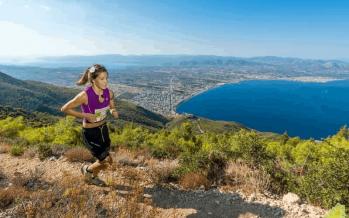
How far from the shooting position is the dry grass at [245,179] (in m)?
5.62

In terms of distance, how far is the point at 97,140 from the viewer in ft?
17.1

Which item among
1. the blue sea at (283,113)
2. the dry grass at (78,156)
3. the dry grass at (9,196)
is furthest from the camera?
the blue sea at (283,113)

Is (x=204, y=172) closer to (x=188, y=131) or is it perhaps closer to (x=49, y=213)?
(x=49, y=213)

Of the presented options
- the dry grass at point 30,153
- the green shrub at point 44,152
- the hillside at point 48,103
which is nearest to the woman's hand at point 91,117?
the green shrub at point 44,152

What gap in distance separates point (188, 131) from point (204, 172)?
2834cm

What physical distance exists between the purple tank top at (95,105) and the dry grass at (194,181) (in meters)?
1.96

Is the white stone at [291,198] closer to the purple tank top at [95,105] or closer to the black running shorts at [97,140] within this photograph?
the black running shorts at [97,140]

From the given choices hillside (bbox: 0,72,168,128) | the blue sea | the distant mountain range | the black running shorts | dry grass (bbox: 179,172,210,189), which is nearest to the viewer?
the black running shorts

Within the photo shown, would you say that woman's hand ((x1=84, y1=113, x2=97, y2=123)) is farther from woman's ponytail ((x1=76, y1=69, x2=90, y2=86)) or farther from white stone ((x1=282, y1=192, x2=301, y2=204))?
white stone ((x1=282, y1=192, x2=301, y2=204))

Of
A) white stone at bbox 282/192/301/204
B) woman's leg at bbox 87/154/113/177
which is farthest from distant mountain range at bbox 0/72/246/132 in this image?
woman's leg at bbox 87/154/113/177

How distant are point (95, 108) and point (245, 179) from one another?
306 cm

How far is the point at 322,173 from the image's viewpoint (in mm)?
A: 5176

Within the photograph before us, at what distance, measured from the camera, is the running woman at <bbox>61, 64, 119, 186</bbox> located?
16.1 ft

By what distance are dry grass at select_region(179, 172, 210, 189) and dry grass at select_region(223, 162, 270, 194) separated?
39 centimetres
